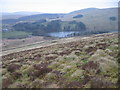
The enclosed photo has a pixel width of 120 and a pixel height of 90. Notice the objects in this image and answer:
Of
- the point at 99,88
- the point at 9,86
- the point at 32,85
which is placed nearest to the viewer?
the point at 99,88

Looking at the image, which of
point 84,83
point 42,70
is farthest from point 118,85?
point 42,70

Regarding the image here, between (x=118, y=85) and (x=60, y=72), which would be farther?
(x=60, y=72)

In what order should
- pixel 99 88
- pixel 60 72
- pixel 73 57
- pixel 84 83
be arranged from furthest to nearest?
pixel 73 57 < pixel 60 72 < pixel 84 83 < pixel 99 88

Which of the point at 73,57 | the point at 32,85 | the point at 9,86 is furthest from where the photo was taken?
the point at 73,57

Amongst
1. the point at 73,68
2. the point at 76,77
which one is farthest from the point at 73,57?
the point at 76,77

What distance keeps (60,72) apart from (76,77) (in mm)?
1915

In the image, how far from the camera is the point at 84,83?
9.73m

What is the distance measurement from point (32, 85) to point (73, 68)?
3990 mm

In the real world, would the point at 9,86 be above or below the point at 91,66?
below

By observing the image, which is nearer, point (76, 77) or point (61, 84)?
point (61, 84)

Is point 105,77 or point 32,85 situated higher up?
point 105,77

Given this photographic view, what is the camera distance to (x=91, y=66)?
41.0 ft

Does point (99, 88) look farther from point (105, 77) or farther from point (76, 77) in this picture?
point (76, 77)

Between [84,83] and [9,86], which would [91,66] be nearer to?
[84,83]
